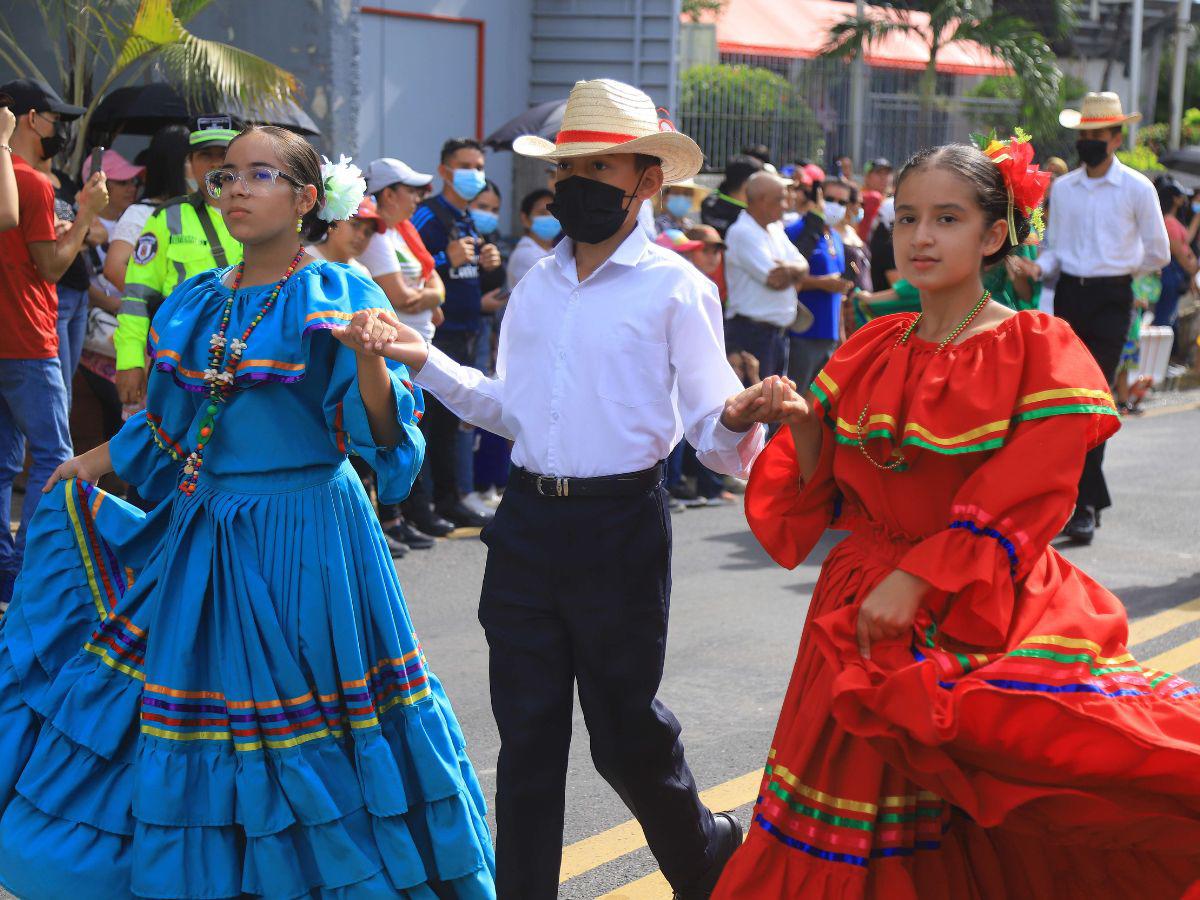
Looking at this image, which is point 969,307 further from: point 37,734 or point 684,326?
point 37,734

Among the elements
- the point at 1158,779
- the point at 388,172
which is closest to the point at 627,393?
the point at 1158,779

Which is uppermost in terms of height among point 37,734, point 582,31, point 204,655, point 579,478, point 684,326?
point 582,31

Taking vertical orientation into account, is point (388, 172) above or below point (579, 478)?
above

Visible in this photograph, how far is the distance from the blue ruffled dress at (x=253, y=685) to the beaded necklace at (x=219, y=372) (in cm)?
3

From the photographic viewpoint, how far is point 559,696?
376 cm

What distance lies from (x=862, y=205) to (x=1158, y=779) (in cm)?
1383

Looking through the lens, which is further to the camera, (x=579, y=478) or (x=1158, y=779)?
(x=579, y=478)

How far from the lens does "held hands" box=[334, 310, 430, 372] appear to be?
3.58 meters

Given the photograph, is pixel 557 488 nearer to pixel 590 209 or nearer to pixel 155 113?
pixel 590 209

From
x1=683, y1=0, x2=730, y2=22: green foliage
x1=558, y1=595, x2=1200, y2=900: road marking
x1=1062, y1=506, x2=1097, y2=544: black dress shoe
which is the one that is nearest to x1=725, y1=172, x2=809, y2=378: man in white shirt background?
x1=1062, y1=506, x2=1097, y2=544: black dress shoe

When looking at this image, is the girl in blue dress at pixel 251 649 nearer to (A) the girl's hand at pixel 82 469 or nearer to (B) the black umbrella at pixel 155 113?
(A) the girl's hand at pixel 82 469

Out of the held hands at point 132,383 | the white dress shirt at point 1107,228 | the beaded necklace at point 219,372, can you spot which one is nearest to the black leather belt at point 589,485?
the beaded necklace at point 219,372

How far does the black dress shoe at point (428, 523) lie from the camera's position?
8.73m

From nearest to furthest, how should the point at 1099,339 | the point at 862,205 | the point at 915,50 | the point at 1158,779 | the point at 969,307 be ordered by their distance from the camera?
the point at 1158,779, the point at 969,307, the point at 1099,339, the point at 862,205, the point at 915,50
